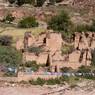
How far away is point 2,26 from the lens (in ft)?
137

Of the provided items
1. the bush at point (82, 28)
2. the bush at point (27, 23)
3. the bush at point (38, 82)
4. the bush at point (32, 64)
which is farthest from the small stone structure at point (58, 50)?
the bush at point (27, 23)

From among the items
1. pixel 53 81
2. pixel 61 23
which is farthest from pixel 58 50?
pixel 61 23

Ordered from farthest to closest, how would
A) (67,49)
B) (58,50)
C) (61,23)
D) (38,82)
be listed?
(61,23), (67,49), (58,50), (38,82)

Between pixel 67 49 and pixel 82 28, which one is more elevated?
pixel 82 28

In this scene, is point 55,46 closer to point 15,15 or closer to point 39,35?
point 39,35

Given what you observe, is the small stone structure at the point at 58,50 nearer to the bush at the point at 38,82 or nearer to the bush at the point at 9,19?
the bush at the point at 38,82

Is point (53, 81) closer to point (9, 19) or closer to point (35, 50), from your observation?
point (35, 50)

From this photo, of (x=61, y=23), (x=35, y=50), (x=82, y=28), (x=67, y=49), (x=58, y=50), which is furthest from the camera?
(x=61, y=23)

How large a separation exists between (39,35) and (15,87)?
9.93 m

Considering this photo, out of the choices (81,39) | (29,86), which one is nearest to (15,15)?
(81,39)

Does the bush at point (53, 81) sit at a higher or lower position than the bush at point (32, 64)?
lower

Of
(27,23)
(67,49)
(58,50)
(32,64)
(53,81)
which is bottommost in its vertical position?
(53,81)

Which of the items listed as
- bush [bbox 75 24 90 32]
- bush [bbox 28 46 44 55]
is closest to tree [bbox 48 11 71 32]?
bush [bbox 75 24 90 32]

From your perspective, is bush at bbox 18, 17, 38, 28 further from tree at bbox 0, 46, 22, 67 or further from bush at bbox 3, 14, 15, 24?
tree at bbox 0, 46, 22, 67
